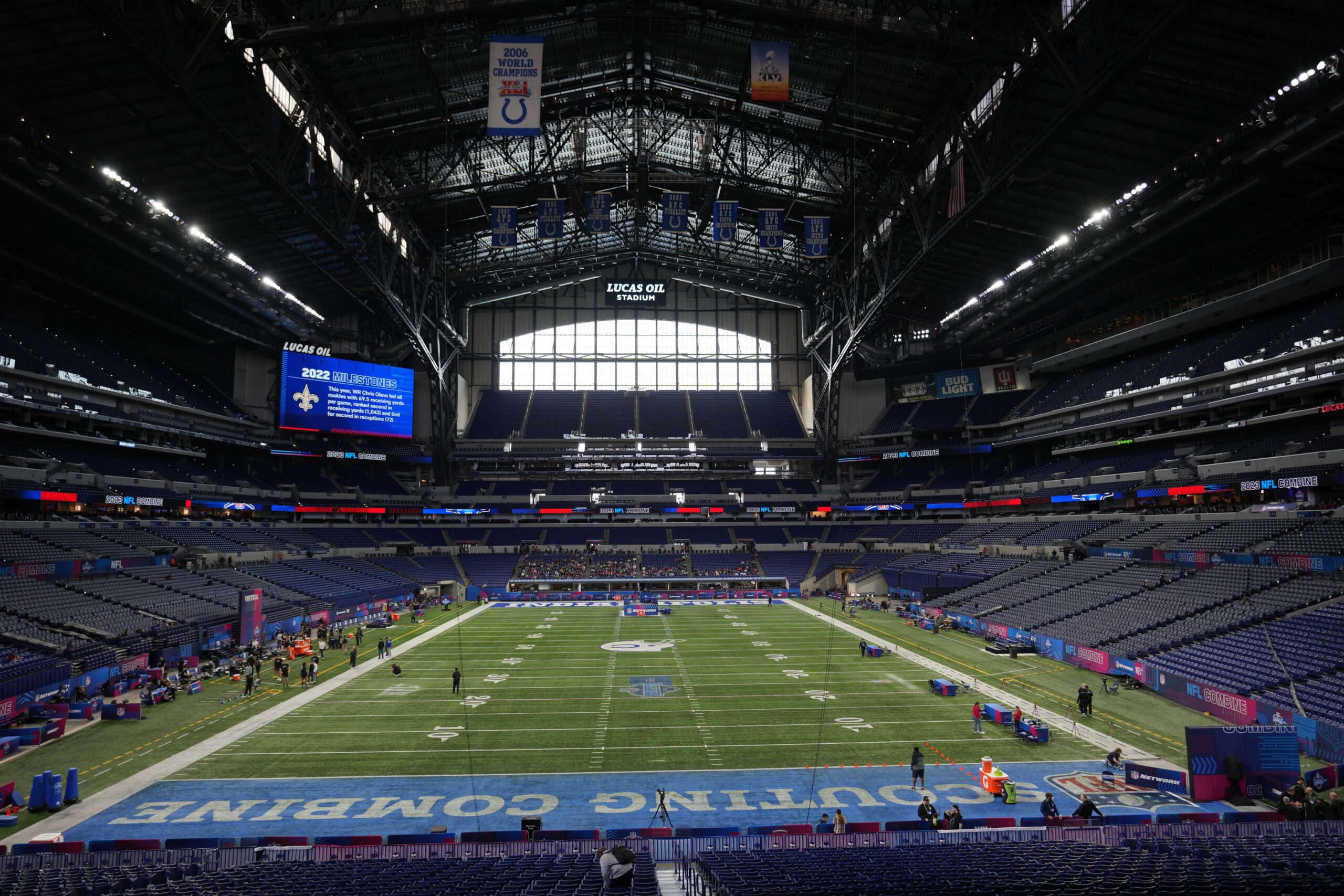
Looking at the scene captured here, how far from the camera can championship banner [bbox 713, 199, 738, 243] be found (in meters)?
40.8

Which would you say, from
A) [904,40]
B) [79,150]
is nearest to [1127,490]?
[904,40]

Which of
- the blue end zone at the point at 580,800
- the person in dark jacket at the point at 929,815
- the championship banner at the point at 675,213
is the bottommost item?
the blue end zone at the point at 580,800

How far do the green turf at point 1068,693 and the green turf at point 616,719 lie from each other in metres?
2.22

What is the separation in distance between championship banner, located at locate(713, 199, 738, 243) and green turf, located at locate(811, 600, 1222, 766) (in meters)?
25.2

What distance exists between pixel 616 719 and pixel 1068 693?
55.7 ft

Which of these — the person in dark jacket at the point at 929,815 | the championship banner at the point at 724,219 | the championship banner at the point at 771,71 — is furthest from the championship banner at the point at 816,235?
the person in dark jacket at the point at 929,815

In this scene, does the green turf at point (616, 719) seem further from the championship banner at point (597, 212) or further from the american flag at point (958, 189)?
the championship banner at point (597, 212)

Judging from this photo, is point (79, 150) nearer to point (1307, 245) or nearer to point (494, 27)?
point (494, 27)

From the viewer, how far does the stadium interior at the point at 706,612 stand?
14328 millimetres

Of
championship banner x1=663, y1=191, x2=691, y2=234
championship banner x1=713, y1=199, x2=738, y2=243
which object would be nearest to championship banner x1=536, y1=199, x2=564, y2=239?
championship banner x1=663, y1=191, x2=691, y2=234

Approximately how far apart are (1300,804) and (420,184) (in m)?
48.4

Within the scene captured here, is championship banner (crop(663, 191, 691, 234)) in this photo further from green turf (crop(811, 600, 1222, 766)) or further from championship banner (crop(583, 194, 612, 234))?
green turf (crop(811, 600, 1222, 766))

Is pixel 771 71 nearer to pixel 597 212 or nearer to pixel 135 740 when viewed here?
pixel 597 212

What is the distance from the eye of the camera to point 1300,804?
14.5m
